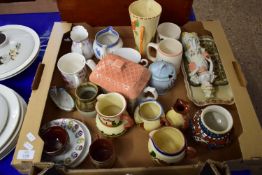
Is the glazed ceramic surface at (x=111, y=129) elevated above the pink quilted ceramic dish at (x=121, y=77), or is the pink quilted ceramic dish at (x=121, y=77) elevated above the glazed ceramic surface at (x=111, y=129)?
the pink quilted ceramic dish at (x=121, y=77)

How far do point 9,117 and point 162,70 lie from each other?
42 cm

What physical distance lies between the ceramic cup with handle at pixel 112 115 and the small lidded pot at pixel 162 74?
0.39ft

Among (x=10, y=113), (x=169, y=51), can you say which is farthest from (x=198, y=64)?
(x=10, y=113)

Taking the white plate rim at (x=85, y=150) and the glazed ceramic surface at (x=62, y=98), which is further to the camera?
the glazed ceramic surface at (x=62, y=98)

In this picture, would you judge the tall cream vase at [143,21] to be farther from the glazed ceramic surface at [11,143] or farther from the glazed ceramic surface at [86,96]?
the glazed ceramic surface at [11,143]

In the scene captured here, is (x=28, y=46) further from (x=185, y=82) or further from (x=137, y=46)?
(x=185, y=82)

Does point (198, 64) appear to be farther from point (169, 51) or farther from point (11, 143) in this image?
point (11, 143)

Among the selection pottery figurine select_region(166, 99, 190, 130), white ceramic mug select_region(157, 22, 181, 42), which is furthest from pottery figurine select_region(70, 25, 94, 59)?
pottery figurine select_region(166, 99, 190, 130)

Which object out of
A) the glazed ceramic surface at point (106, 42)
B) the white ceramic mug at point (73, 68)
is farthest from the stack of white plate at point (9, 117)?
the glazed ceramic surface at point (106, 42)

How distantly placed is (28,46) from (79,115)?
31cm

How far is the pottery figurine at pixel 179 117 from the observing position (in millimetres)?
676

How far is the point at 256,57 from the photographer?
170cm

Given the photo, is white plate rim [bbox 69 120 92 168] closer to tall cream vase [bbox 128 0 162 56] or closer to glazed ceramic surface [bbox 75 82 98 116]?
glazed ceramic surface [bbox 75 82 98 116]

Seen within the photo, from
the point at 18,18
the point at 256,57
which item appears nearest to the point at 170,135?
the point at 18,18
